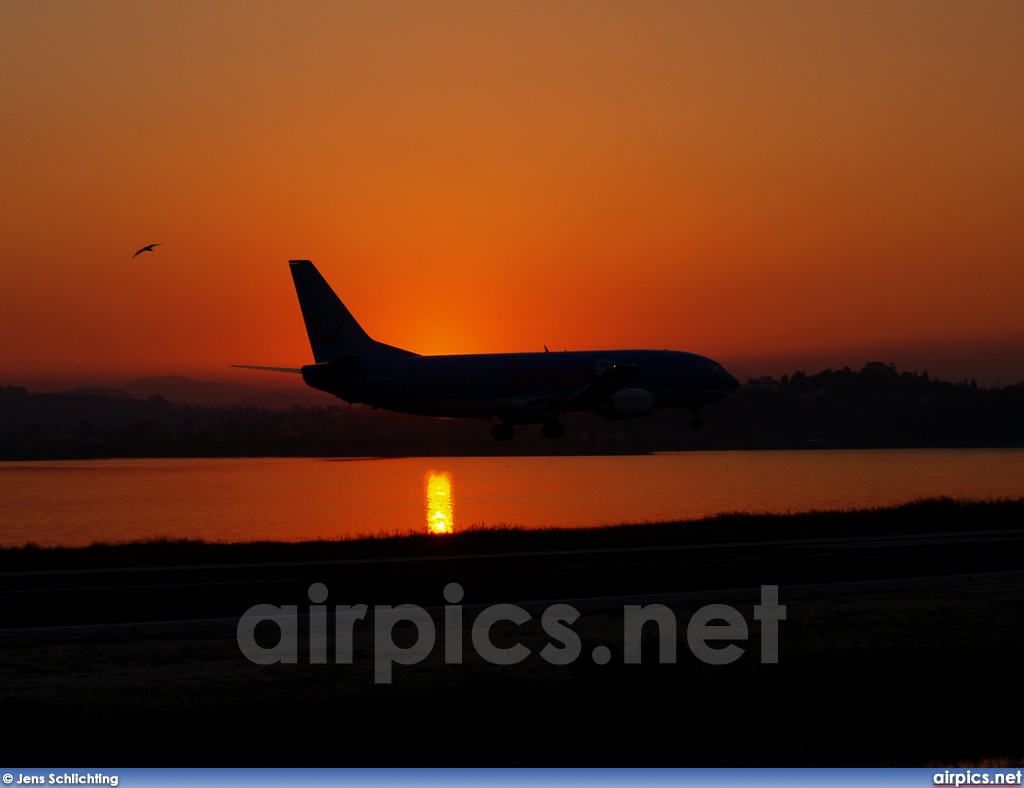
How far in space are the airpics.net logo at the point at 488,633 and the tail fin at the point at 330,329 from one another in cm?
3385

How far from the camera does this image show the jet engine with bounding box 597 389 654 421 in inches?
Result: 2400

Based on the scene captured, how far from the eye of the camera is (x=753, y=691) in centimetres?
1747

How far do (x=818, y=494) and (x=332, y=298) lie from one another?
194 ft

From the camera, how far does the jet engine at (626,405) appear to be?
61.0 metres

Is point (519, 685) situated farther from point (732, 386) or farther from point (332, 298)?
point (732, 386)

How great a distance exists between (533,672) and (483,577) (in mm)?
11909

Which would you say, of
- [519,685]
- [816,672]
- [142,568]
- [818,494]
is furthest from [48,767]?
[818,494]

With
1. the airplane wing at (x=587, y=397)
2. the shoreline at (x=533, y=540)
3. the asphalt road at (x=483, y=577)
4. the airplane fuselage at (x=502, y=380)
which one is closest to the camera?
the asphalt road at (x=483, y=577)

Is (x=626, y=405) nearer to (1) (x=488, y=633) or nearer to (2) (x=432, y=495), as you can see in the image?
(1) (x=488, y=633)

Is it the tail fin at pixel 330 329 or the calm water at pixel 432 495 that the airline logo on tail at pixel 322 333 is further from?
the calm water at pixel 432 495

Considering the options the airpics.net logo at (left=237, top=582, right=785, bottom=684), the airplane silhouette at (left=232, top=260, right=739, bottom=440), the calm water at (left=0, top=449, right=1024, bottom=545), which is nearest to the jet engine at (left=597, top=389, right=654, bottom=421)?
the airplane silhouette at (left=232, top=260, right=739, bottom=440)

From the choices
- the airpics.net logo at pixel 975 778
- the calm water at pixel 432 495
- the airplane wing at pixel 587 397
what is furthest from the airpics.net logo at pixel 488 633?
the calm water at pixel 432 495

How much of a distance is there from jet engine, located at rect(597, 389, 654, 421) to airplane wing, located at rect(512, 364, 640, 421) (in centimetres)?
32

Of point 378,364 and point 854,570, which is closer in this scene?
point 854,570
